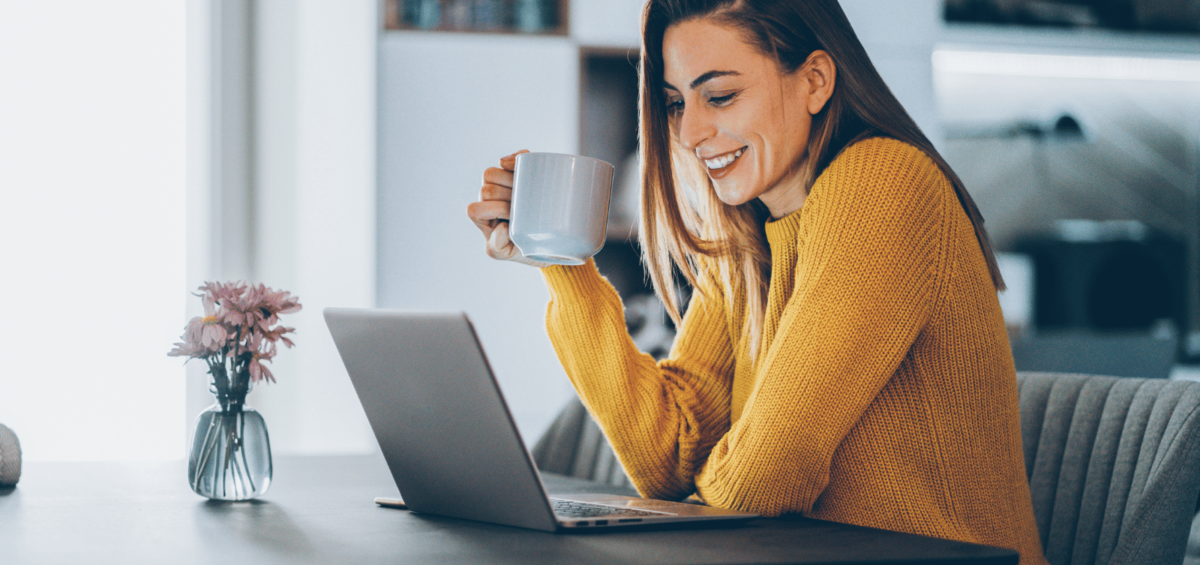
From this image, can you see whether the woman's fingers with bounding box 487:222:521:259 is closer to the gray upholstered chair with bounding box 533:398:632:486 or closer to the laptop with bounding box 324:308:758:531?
the laptop with bounding box 324:308:758:531

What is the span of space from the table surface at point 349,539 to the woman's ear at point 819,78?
0.47m

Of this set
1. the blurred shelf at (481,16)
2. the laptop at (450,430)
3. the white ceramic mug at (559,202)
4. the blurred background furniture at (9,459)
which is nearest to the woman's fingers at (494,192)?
the white ceramic mug at (559,202)

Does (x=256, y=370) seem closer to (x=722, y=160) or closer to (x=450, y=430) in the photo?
(x=450, y=430)

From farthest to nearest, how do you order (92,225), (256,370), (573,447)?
(92,225) < (573,447) < (256,370)

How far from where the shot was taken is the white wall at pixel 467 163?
8.27ft

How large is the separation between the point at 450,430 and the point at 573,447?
0.85m

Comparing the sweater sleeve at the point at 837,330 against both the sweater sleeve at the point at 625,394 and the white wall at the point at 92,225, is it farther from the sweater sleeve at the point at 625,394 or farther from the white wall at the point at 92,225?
the white wall at the point at 92,225

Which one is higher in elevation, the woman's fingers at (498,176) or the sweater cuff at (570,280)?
the woman's fingers at (498,176)

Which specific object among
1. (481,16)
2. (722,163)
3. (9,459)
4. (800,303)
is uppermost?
(481,16)

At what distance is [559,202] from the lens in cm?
89

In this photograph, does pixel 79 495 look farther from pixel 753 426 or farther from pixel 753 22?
pixel 753 22

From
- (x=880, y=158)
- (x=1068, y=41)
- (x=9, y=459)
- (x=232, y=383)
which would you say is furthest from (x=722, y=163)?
(x=1068, y=41)

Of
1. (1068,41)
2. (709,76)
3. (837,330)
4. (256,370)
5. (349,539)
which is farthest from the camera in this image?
(1068,41)

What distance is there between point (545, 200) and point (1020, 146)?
118 inches
